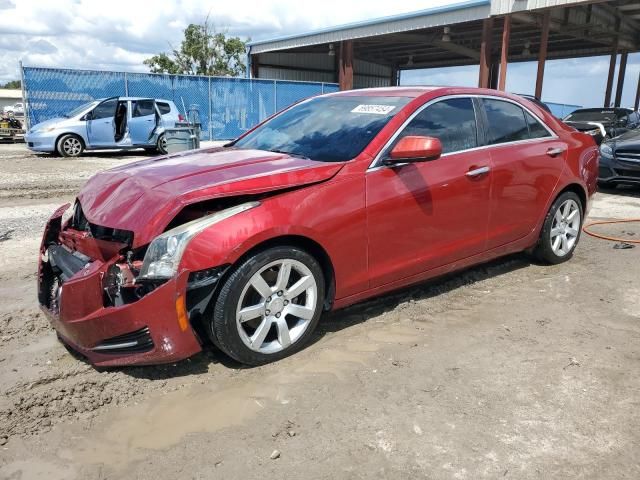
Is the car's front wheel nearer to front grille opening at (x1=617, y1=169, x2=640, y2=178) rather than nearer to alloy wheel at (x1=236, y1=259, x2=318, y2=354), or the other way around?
front grille opening at (x1=617, y1=169, x2=640, y2=178)

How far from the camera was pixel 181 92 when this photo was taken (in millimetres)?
19703

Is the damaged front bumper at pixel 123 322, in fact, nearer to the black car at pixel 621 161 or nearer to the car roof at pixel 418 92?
the car roof at pixel 418 92

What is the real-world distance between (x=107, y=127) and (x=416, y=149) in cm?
1307

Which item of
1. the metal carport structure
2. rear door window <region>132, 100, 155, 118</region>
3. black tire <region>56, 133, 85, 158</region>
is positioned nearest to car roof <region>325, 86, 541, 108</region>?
black tire <region>56, 133, 85, 158</region>

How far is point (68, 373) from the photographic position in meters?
3.02

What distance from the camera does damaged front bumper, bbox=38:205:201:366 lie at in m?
2.71

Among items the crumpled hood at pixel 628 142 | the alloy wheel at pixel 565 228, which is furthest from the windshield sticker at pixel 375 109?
the crumpled hood at pixel 628 142

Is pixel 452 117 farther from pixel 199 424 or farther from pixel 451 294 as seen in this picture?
pixel 199 424

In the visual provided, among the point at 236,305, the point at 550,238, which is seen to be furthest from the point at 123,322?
the point at 550,238

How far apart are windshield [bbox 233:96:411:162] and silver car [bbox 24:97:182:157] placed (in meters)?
11.4

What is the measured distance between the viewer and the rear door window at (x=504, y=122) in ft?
14.1

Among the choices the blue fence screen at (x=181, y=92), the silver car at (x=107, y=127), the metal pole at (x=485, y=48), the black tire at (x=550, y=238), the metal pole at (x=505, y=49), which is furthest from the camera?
the metal pole at (x=485, y=48)

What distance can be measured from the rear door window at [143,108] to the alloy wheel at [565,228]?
42.2 feet

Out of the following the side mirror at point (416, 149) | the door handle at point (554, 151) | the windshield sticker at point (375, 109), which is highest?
the windshield sticker at point (375, 109)
